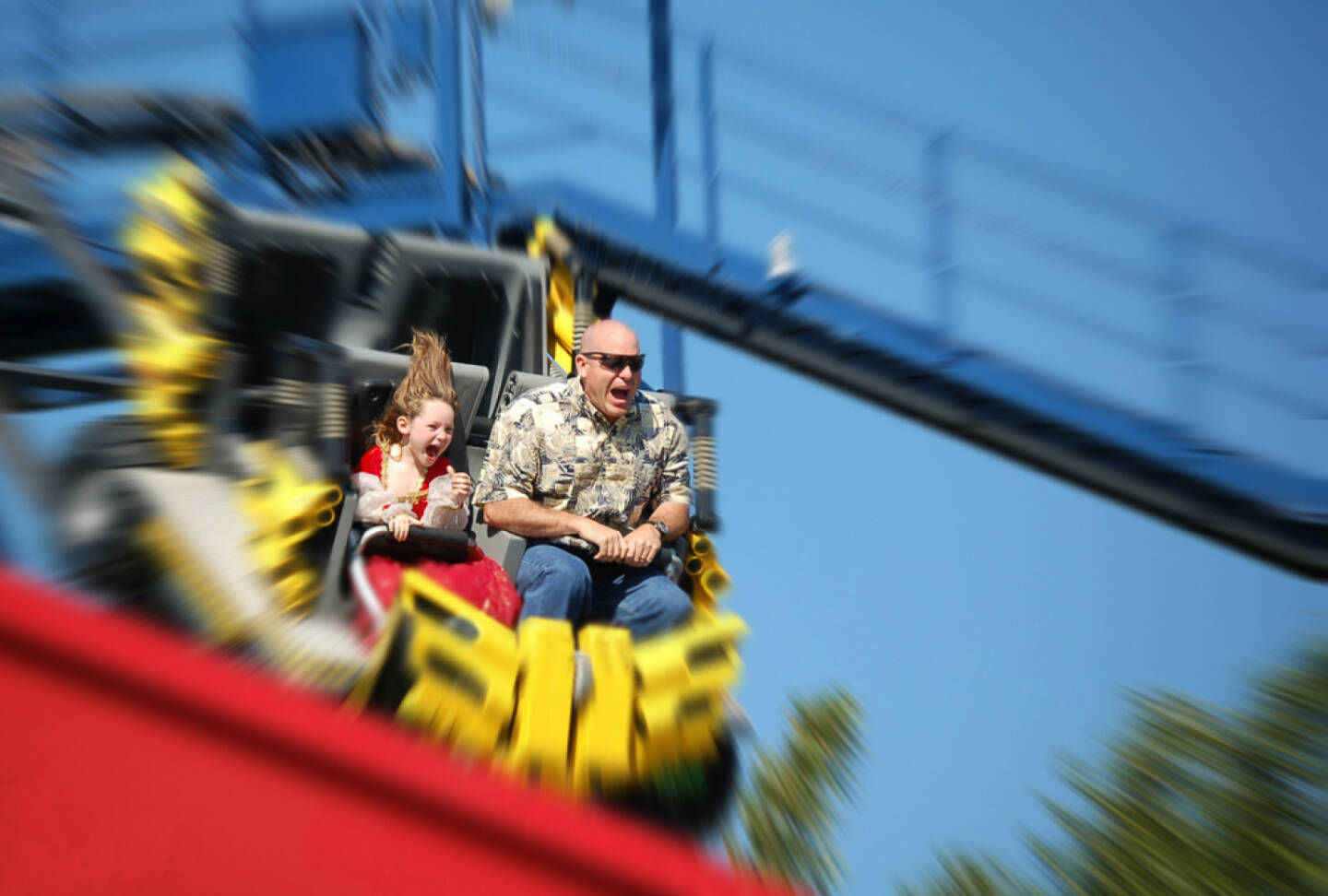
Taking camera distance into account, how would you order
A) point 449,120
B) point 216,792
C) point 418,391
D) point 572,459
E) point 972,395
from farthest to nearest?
point 449,120
point 972,395
point 418,391
point 572,459
point 216,792

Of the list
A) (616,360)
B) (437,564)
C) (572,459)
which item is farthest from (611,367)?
Result: (437,564)

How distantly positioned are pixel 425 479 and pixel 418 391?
0.28 meters

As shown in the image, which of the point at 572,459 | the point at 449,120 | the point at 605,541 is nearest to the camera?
the point at 605,541

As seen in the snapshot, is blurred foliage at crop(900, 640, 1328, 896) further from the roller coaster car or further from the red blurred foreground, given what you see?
the red blurred foreground

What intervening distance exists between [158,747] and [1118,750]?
4.61m

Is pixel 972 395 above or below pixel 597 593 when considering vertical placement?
above

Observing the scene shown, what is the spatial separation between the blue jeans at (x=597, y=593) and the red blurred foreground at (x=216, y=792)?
75.8 inches

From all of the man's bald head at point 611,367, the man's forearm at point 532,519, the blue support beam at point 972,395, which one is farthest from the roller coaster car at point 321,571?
the blue support beam at point 972,395

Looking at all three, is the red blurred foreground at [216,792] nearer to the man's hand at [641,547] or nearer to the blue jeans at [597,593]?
the blue jeans at [597,593]

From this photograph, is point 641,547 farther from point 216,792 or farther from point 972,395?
point 216,792

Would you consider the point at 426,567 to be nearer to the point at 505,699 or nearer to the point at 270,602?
the point at 270,602

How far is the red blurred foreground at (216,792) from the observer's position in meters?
1.13

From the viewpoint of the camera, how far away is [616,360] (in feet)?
11.5

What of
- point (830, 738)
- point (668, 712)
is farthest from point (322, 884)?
point (830, 738)
